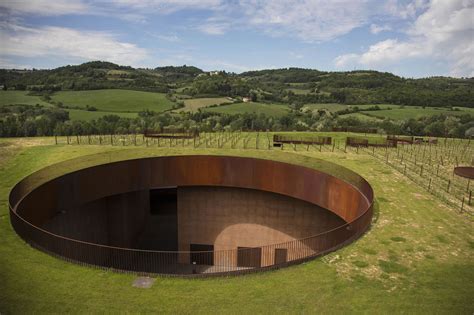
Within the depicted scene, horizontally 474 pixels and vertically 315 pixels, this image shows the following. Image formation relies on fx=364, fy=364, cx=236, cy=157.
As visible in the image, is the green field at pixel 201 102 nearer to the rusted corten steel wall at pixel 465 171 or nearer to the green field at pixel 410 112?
the green field at pixel 410 112

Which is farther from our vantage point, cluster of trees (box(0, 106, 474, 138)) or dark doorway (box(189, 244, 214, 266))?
cluster of trees (box(0, 106, 474, 138))

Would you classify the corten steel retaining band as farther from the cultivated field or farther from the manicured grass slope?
the cultivated field

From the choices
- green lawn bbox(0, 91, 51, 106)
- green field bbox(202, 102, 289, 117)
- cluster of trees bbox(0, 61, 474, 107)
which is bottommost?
green field bbox(202, 102, 289, 117)

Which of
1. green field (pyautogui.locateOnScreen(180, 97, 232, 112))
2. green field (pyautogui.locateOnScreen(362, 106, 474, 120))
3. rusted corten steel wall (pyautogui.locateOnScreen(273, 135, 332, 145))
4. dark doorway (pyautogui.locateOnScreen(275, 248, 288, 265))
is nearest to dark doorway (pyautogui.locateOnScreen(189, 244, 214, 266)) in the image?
dark doorway (pyautogui.locateOnScreen(275, 248, 288, 265))

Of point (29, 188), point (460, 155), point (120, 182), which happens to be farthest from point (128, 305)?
point (460, 155)

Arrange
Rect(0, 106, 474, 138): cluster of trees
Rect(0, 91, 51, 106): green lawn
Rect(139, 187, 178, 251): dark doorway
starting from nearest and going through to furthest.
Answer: Rect(139, 187, 178, 251): dark doorway < Rect(0, 106, 474, 138): cluster of trees < Rect(0, 91, 51, 106): green lawn

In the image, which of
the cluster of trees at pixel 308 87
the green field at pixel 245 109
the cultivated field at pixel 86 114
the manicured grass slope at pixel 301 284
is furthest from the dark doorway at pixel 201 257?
the cluster of trees at pixel 308 87

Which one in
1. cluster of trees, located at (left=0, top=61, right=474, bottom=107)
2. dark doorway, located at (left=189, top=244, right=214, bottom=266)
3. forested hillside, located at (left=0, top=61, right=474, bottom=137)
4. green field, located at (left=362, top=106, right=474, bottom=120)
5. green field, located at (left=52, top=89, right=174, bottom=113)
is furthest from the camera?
cluster of trees, located at (left=0, top=61, right=474, bottom=107)
